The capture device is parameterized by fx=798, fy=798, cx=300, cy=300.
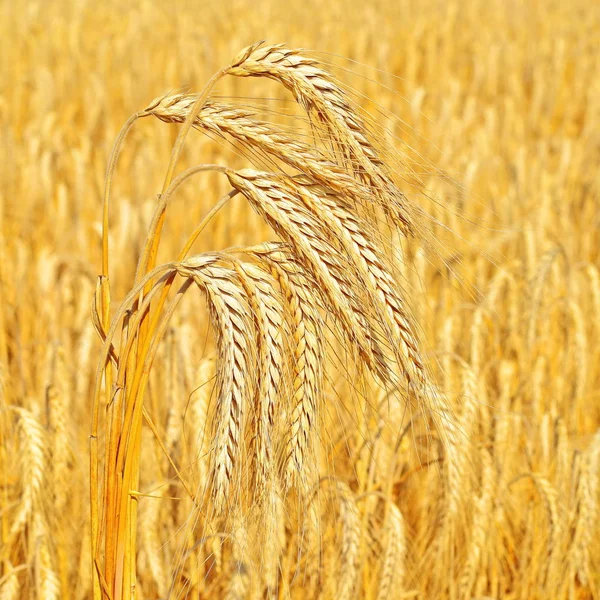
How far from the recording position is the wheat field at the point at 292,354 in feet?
2.76

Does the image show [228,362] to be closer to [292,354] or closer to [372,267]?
[292,354]

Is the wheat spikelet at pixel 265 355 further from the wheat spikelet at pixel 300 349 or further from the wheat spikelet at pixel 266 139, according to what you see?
the wheat spikelet at pixel 266 139

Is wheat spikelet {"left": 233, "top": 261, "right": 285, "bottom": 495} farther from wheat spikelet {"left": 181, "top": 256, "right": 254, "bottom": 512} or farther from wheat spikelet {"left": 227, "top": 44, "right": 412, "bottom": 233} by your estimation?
wheat spikelet {"left": 227, "top": 44, "right": 412, "bottom": 233}

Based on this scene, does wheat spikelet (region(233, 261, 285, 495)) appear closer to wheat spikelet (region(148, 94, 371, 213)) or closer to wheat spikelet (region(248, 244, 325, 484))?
wheat spikelet (region(248, 244, 325, 484))

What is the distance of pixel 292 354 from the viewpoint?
0.86 metres

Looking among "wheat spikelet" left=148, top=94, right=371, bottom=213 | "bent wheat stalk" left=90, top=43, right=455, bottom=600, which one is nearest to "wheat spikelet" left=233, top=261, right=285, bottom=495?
"bent wheat stalk" left=90, top=43, right=455, bottom=600

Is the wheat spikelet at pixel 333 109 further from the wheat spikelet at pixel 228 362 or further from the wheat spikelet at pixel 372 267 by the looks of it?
the wheat spikelet at pixel 228 362

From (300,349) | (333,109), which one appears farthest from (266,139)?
(300,349)

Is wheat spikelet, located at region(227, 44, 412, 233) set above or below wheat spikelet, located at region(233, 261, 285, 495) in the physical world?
above

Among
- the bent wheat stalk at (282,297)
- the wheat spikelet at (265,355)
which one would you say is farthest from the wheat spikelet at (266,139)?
the wheat spikelet at (265,355)

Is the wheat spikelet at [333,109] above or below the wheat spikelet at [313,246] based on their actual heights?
above

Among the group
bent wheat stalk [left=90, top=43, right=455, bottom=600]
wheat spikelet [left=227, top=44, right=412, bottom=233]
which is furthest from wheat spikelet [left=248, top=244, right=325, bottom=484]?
wheat spikelet [left=227, top=44, right=412, bottom=233]

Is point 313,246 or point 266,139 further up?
point 266,139

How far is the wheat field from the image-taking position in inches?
33.1
